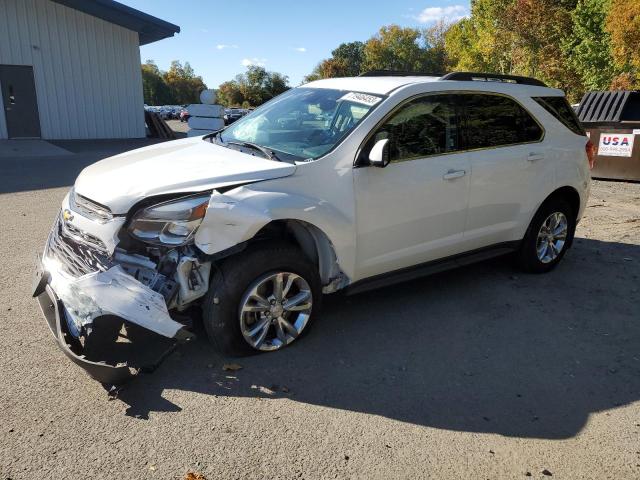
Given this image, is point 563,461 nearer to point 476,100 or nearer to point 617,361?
point 617,361

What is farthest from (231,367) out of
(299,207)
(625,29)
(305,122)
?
(625,29)

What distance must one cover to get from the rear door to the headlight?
2.43m

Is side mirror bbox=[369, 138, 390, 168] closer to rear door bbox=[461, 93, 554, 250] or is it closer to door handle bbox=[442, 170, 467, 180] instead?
door handle bbox=[442, 170, 467, 180]

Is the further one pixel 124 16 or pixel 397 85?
pixel 124 16

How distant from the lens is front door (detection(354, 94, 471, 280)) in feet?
12.8

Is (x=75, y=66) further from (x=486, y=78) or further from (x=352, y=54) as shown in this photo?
(x=352, y=54)

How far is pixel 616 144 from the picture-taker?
1154 centimetres

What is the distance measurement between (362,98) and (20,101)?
1760cm

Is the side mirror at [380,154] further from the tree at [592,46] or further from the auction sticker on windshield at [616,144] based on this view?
the tree at [592,46]

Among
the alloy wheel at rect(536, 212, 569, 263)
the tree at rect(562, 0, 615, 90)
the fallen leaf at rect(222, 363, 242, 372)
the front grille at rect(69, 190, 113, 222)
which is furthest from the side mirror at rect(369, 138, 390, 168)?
the tree at rect(562, 0, 615, 90)

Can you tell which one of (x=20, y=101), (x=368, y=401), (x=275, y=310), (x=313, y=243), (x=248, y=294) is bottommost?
(x=368, y=401)

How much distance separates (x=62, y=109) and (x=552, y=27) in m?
40.6

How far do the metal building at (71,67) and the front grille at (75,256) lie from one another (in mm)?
16793

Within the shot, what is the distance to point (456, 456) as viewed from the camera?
2.78m
